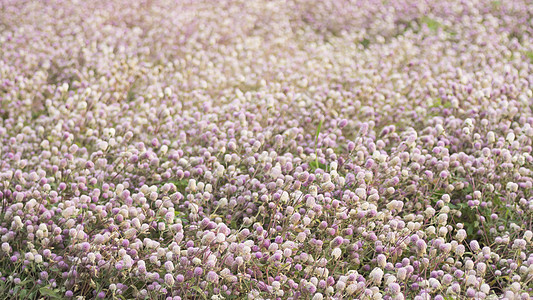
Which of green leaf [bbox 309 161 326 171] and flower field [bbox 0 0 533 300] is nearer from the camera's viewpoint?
flower field [bbox 0 0 533 300]

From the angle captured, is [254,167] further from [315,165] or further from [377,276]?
[377,276]

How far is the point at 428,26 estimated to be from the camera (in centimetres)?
748

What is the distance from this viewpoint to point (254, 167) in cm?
361

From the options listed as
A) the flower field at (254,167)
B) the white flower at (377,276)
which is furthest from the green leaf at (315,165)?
the white flower at (377,276)

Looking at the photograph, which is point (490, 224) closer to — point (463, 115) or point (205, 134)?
point (463, 115)

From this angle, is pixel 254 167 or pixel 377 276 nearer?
pixel 377 276

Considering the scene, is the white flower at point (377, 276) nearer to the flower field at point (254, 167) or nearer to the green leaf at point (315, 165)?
the flower field at point (254, 167)

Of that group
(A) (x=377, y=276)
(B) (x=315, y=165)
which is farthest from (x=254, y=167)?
(A) (x=377, y=276)

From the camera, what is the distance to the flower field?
271 centimetres

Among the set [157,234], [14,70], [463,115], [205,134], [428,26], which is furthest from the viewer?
[428,26]

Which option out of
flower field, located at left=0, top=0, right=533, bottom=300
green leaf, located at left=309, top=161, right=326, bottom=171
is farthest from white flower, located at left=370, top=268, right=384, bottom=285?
green leaf, located at left=309, top=161, right=326, bottom=171

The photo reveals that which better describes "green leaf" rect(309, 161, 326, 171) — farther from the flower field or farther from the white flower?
the white flower

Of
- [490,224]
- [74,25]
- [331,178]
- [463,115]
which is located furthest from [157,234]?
[74,25]

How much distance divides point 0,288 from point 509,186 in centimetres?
293
